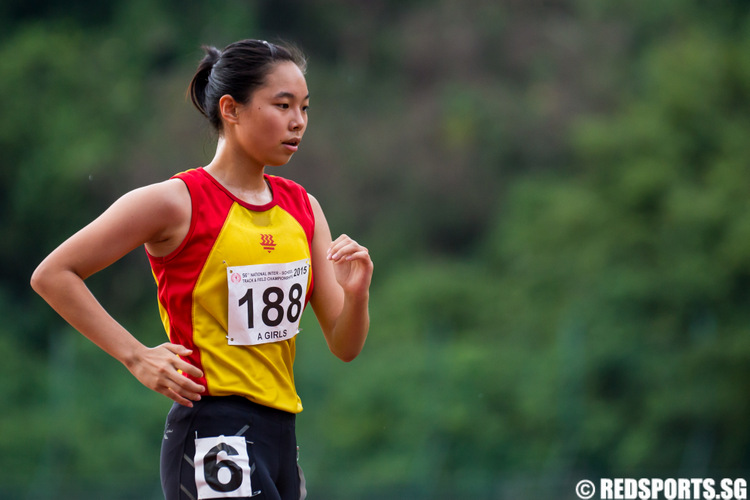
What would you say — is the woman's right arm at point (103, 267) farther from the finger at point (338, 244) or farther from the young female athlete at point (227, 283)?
the finger at point (338, 244)

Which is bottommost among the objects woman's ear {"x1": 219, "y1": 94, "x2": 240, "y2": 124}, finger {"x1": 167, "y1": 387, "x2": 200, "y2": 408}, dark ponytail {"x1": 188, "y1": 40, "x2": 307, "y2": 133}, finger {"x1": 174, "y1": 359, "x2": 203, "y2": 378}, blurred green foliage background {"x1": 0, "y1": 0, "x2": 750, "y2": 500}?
finger {"x1": 167, "y1": 387, "x2": 200, "y2": 408}

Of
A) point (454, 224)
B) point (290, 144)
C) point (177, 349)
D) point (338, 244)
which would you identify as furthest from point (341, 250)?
point (454, 224)

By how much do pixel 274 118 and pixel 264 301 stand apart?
498mm

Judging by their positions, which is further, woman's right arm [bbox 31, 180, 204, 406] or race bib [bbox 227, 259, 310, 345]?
race bib [bbox 227, 259, 310, 345]

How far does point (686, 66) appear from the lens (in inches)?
464

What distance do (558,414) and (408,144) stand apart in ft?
30.8

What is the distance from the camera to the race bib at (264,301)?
2459mm

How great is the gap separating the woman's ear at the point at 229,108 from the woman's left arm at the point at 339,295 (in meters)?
0.37

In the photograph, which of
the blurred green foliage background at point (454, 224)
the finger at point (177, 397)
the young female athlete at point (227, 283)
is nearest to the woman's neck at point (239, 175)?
the young female athlete at point (227, 283)

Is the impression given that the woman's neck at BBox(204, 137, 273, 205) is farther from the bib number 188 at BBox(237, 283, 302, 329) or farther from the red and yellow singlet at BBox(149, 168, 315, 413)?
the bib number 188 at BBox(237, 283, 302, 329)

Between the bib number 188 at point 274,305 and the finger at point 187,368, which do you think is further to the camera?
the bib number 188 at point 274,305

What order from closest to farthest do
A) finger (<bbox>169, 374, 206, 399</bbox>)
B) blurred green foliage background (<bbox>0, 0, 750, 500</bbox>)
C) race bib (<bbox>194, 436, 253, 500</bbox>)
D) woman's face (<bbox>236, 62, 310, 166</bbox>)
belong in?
finger (<bbox>169, 374, 206, 399</bbox>) → race bib (<bbox>194, 436, 253, 500</bbox>) → woman's face (<bbox>236, 62, 310, 166</bbox>) → blurred green foliage background (<bbox>0, 0, 750, 500</bbox>)

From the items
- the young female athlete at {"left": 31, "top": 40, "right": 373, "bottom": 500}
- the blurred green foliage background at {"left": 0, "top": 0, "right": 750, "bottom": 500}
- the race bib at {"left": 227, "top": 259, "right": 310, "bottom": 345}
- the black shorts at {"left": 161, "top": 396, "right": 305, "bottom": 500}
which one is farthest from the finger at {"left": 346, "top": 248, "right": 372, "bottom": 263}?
the blurred green foliage background at {"left": 0, "top": 0, "right": 750, "bottom": 500}

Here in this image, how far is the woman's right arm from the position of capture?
2277 mm
